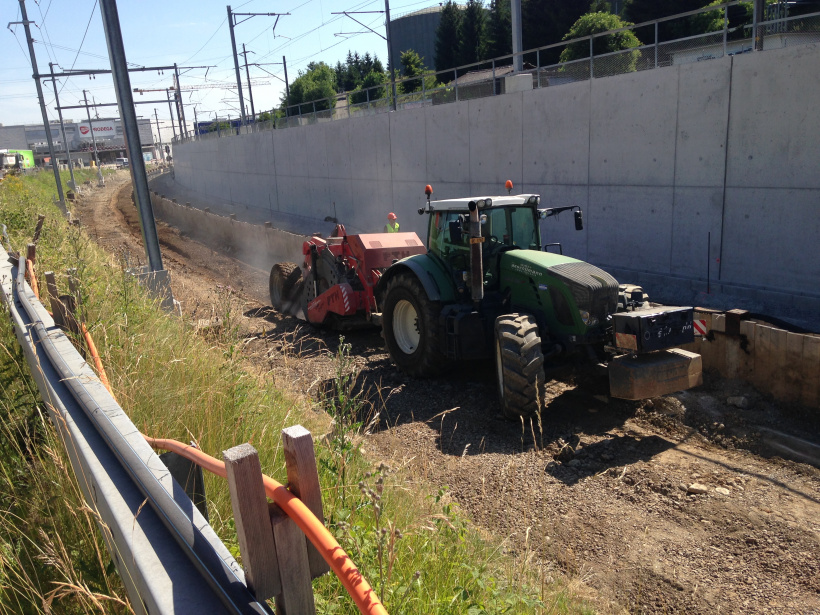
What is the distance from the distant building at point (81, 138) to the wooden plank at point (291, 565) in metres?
117

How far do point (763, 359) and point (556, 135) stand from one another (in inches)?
328

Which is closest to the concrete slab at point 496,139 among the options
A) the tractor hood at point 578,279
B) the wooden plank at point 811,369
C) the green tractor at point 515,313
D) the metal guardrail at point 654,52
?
the metal guardrail at point 654,52

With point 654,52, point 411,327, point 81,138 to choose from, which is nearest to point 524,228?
point 411,327

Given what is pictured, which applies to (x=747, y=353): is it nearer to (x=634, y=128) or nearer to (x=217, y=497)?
(x=634, y=128)

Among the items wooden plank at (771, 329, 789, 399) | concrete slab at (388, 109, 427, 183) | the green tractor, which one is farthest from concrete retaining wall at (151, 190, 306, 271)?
wooden plank at (771, 329, 789, 399)

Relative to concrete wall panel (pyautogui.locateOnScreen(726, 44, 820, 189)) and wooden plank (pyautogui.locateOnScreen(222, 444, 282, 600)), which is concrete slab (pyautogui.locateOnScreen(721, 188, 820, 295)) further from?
wooden plank (pyautogui.locateOnScreen(222, 444, 282, 600))

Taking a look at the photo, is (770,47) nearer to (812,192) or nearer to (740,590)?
(812,192)

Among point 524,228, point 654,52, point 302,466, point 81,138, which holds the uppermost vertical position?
point 81,138

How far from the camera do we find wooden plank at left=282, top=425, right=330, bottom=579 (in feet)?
6.20

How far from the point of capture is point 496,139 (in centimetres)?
1700

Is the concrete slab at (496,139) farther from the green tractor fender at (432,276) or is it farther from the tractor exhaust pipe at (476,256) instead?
the tractor exhaust pipe at (476,256)

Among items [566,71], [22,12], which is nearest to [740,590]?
[566,71]

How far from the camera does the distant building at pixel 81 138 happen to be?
112 m

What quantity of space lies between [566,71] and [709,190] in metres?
4.97
